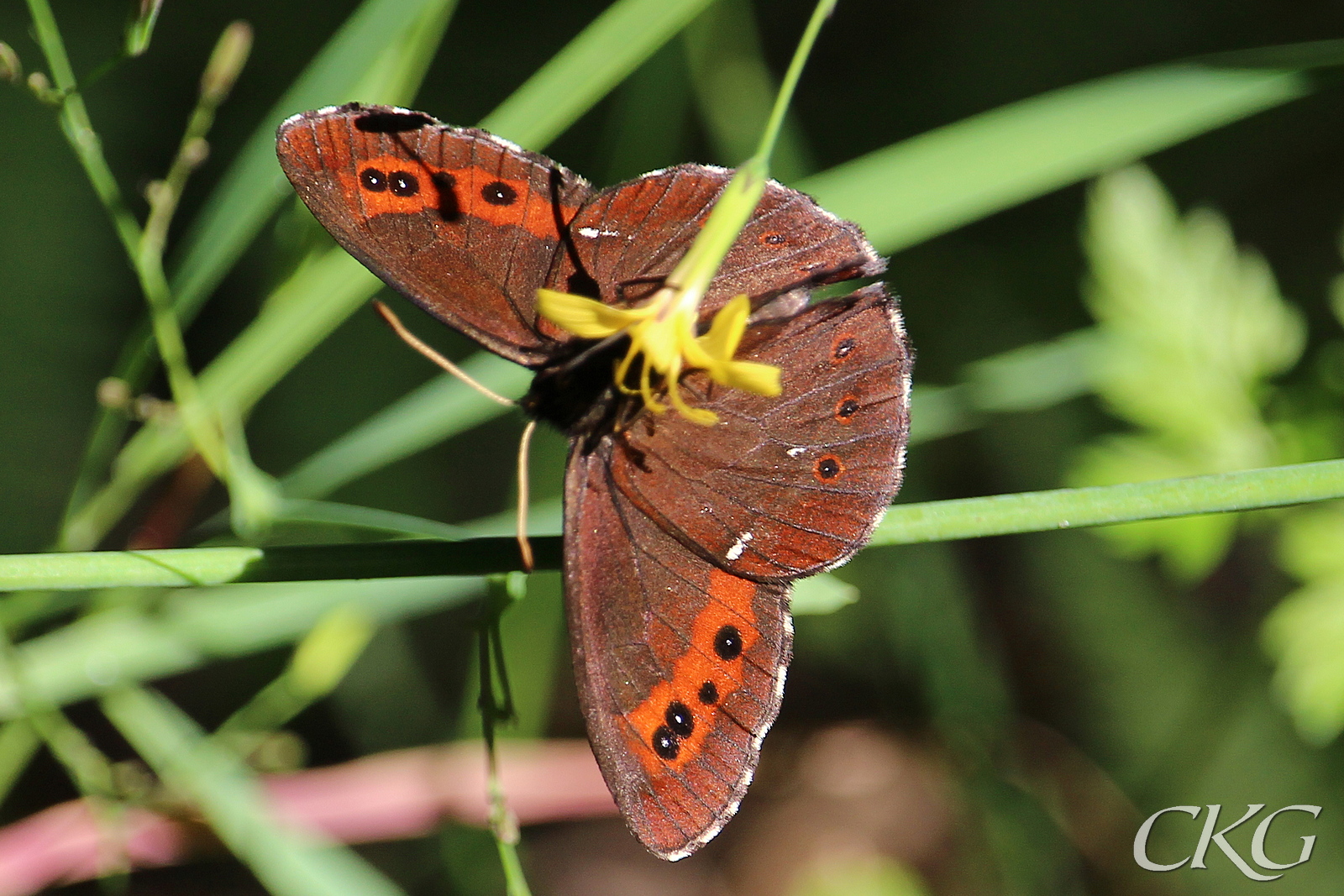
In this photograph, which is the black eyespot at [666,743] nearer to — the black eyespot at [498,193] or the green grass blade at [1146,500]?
the green grass blade at [1146,500]

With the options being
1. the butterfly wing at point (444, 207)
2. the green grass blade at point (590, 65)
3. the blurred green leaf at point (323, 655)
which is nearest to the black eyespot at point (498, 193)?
the butterfly wing at point (444, 207)

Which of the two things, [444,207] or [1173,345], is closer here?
[444,207]

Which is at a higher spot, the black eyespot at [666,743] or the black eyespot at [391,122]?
the black eyespot at [391,122]

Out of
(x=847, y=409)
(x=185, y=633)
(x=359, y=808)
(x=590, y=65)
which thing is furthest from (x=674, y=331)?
(x=359, y=808)

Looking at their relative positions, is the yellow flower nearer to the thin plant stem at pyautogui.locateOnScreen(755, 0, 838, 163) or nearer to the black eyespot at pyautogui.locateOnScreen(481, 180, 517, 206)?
the thin plant stem at pyautogui.locateOnScreen(755, 0, 838, 163)

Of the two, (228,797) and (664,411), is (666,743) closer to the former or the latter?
(664,411)

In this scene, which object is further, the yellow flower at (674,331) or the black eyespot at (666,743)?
the black eyespot at (666,743)

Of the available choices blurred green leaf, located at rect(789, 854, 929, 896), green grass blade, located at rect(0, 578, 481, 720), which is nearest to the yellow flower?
green grass blade, located at rect(0, 578, 481, 720)
